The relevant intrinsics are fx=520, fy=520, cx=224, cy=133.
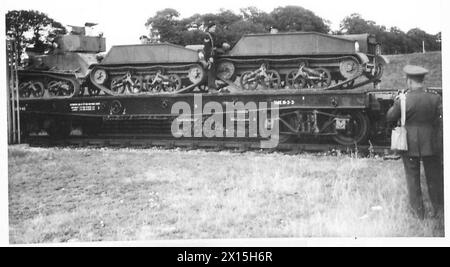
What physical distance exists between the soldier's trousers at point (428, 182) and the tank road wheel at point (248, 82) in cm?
493

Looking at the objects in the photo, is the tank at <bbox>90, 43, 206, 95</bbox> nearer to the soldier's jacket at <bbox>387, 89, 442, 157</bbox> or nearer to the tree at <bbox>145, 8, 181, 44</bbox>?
the tree at <bbox>145, 8, 181, 44</bbox>

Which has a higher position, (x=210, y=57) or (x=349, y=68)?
(x=210, y=57)

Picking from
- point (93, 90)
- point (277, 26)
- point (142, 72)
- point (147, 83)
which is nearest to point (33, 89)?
point (93, 90)

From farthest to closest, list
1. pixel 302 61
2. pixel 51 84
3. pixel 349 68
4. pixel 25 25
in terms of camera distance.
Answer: pixel 51 84 → pixel 302 61 → pixel 349 68 → pixel 25 25

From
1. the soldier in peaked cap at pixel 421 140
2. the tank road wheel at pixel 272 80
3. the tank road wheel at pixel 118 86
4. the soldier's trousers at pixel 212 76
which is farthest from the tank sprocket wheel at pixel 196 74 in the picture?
the soldier in peaked cap at pixel 421 140

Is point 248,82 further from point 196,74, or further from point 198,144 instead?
point 198,144

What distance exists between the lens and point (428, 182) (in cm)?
635

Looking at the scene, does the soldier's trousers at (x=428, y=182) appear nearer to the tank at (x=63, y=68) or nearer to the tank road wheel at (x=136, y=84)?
the tank road wheel at (x=136, y=84)

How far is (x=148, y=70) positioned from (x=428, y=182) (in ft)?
23.4

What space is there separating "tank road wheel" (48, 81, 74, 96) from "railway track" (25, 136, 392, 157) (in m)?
1.43

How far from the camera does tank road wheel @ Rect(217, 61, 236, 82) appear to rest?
10953 millimetres

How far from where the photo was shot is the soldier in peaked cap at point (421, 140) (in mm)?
6211

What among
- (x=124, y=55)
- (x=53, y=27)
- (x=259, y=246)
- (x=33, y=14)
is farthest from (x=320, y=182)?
(x=124, y=55)

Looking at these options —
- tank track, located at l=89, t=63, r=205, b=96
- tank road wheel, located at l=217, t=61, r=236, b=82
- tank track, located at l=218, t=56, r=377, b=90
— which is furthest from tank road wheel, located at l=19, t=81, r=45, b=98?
tank track, located at l=218, t=56, r=377, b=90
